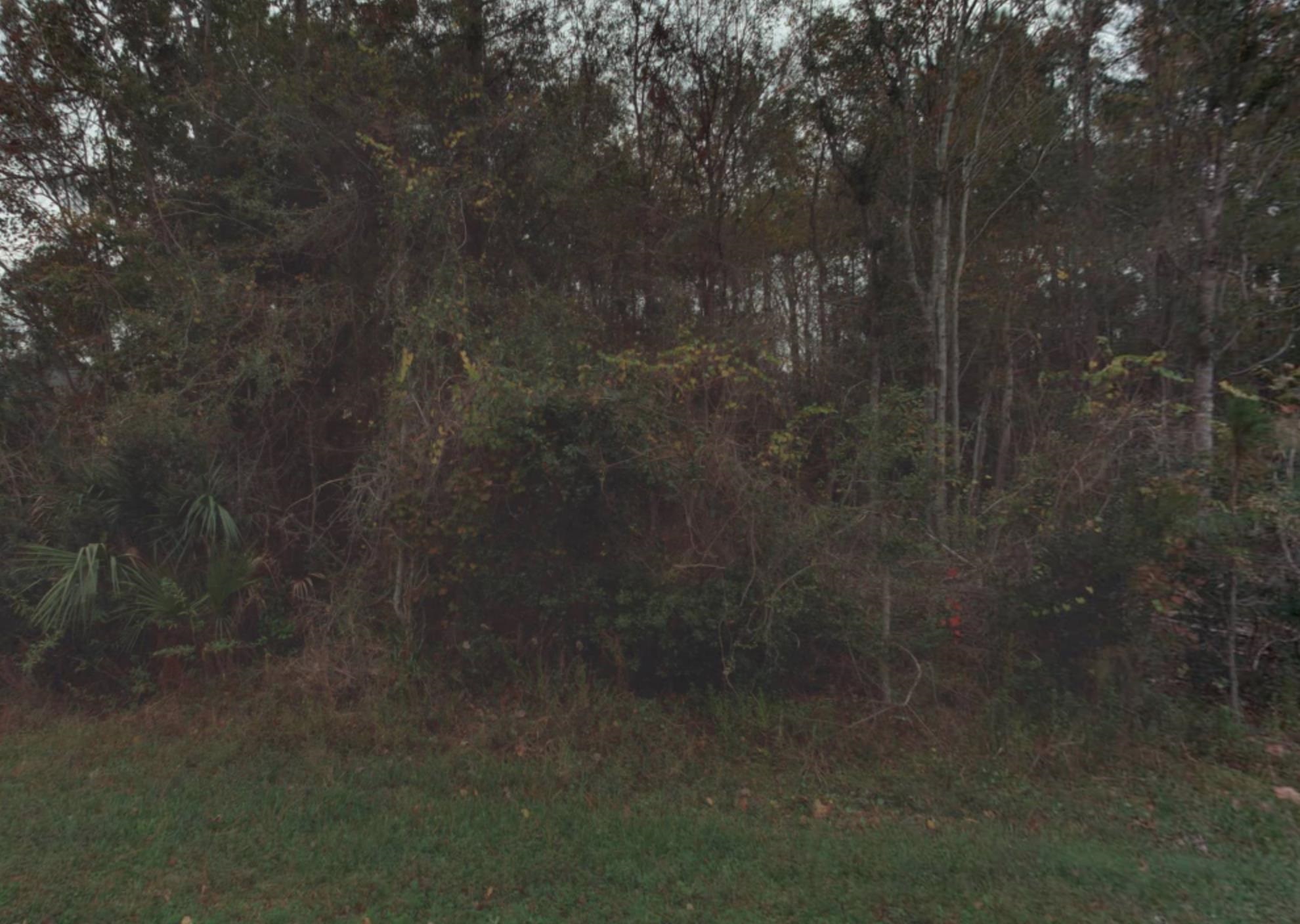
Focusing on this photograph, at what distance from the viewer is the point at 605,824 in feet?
17.1

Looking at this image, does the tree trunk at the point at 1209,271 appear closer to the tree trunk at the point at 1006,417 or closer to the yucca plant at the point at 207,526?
the tree trunk at the point at 1006,417

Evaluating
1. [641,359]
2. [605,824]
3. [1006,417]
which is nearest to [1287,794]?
[605,824]

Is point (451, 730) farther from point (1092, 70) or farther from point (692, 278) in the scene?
point (1092, 70)

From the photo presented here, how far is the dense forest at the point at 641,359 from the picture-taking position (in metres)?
6.83

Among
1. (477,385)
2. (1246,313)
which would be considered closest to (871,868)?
(477,385)

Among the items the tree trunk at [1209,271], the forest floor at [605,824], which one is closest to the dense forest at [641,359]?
the tree trunk at [1209,271]

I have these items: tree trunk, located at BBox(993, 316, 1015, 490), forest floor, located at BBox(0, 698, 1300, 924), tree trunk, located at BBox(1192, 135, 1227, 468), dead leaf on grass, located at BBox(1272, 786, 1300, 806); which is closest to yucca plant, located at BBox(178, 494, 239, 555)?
forest floor, located at BBox(0, 698, 1300, 924)

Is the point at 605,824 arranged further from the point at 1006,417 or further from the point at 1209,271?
the point at 1006,417

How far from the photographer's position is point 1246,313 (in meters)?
7.94

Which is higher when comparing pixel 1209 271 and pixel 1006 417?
pixel 1209 271

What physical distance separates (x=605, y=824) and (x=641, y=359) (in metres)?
4.11

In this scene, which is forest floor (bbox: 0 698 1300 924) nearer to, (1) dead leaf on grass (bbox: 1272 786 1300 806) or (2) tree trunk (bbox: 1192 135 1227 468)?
(1) dead leaf on grass (bbox: 1272 786 1300 806)

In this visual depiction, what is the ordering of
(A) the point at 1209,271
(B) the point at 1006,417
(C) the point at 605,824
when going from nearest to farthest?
(C) the point at 605,824 → (A) the point at 1209,271 → (B) the point at 1006,417

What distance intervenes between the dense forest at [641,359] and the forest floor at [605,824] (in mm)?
769
